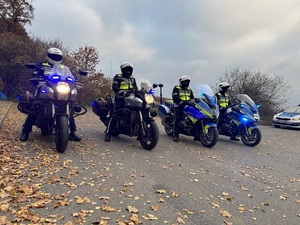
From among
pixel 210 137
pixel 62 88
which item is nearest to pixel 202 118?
pixel 210 137

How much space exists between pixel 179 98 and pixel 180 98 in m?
0.03

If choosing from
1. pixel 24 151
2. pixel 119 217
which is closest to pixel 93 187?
pixel 119 217

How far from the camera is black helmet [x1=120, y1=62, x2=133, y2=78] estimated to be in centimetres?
727

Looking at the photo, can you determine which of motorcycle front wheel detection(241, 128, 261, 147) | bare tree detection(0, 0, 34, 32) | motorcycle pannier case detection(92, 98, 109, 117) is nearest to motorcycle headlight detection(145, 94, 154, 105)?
motorcycle pannier case detection(92, 98, 109, 117)

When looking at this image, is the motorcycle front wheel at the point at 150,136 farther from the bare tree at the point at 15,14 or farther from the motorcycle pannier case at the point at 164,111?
the bare tree at the point at 15,14

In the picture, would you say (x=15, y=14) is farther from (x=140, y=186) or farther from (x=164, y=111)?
(x=140, y=186)

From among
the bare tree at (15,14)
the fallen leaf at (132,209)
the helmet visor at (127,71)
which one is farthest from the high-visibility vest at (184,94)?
the bare tree at (15,14)

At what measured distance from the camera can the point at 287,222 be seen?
346 centimetres

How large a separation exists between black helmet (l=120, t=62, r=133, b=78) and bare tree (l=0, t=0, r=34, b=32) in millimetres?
19156

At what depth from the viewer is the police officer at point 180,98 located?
834cm

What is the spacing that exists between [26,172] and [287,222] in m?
3.70

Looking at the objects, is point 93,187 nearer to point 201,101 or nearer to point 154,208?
point 154,208

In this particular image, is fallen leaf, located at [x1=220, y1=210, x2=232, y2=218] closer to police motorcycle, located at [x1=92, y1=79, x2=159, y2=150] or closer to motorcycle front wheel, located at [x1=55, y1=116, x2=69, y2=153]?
police motorcycle, located at [x1=92, y1=79, x2=159, y2=150]

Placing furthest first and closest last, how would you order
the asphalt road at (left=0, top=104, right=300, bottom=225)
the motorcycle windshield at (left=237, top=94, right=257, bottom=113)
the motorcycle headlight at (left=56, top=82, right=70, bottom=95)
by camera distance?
the motorcycle windshield at (left=237, top=94, right=257, bottom=113) < the motorcycle headlight at (left=56, top=82, right=70, bottom=95) < the asphalt road at (left=0, top=104, right=300, bottom=225)
